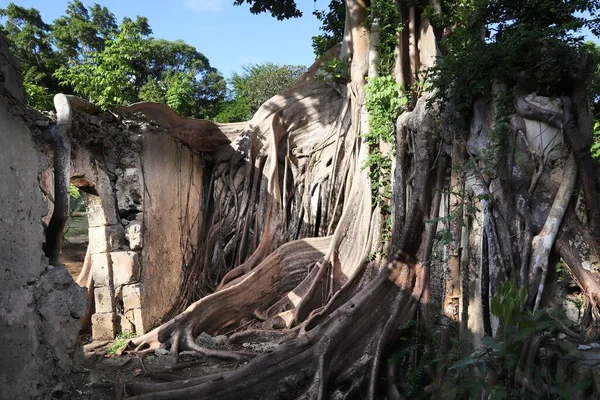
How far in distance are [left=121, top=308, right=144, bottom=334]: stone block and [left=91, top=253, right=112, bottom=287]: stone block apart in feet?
1.29

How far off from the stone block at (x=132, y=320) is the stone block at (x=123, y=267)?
0.33 metres

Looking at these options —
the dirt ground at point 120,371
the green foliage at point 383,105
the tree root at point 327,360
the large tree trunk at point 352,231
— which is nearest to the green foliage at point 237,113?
the large tree trunk at point 352,231

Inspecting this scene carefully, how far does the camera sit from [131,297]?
207 inches

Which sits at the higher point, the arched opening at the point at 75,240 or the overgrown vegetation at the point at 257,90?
the overgrown vegetation at the point at 257,90

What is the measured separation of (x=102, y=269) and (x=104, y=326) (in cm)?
60

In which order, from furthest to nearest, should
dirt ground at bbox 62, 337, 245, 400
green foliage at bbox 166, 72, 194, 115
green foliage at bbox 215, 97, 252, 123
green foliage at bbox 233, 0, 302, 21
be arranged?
green foliage at bbox 215, 97, 252, 123
green foliage at bbox 166, 72, 194, 115
green foliage at bbox 233, 0, 302, 21
dirt ground at bbox 62, 337, 245, 400

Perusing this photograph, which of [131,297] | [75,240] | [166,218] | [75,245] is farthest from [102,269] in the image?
[75,240]

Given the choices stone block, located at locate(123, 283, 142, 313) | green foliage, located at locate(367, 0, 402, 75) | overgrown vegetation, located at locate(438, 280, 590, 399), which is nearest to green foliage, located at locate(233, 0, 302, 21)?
green foliage, located at locate(367, 0, 402, 75)

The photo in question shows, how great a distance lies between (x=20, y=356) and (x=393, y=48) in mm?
4803

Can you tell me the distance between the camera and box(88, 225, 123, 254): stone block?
16.9ft

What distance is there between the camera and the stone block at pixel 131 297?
5.25 m

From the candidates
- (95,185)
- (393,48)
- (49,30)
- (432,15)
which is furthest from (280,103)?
(49,30)

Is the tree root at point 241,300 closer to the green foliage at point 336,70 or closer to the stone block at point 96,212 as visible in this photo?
the stone block at point 96,212

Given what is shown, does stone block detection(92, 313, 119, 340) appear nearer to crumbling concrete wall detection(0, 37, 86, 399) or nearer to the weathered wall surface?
the weathered wall surface
